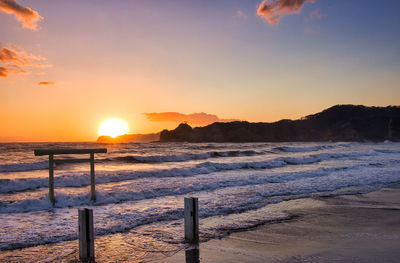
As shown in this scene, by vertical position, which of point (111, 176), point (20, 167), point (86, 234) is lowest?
point (111, 176)

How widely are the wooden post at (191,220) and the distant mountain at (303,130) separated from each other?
12466 centimetres

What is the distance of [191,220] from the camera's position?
6621 millimetres

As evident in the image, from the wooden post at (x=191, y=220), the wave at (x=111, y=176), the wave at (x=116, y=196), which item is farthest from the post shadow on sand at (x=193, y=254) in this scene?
the wave at (x=111, y=176)

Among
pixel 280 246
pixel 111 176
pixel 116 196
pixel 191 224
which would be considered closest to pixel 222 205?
pixel 191 224

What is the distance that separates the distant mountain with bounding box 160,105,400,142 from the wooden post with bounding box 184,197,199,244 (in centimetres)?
12466

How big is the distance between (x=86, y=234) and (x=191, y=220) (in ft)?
6.86

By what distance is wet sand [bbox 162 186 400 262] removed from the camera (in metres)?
5.70

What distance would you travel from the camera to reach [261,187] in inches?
607

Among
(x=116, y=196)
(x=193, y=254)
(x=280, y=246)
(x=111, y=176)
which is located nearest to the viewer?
(x=193, y=254)

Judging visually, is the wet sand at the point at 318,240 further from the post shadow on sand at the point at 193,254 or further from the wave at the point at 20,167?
the wave at the point at 20,167

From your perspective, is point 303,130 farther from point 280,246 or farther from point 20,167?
point 280,246

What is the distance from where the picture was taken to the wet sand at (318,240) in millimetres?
5695

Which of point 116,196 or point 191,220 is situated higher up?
point 191,220

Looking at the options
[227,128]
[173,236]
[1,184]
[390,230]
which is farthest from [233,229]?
[227,128]
